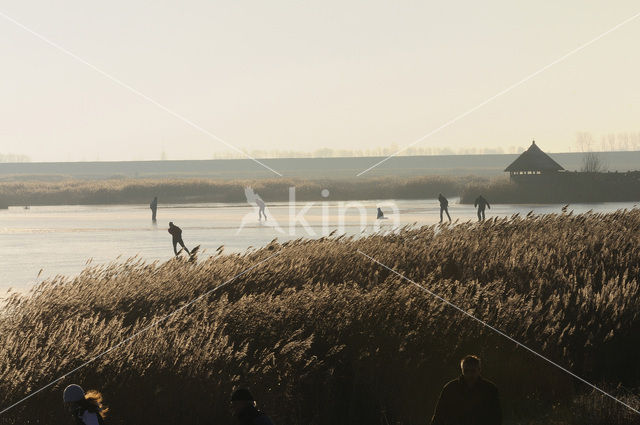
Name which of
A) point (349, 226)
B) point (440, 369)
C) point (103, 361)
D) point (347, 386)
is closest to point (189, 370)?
point (103, 361)

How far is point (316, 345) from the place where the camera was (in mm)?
12305

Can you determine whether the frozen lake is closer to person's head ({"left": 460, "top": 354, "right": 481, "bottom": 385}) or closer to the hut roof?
person's head ({"left": 460, "top": 354, "right": 481, "bottom": 385})

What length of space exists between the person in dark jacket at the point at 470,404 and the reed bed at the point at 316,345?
3.30 metres

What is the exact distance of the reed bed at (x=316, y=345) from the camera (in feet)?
35.1

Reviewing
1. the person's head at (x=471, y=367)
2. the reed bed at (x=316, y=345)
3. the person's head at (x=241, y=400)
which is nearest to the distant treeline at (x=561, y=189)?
the reed bed at (x=316, y=345)

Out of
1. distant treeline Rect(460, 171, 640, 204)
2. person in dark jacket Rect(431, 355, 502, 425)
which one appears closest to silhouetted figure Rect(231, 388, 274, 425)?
person in dark jacket Rect(431, 355, 502, 425)

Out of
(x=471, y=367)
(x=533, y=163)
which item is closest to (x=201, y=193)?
(x=533, y=163)

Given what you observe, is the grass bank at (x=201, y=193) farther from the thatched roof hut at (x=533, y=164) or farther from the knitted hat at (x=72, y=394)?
the knitted hat at (x=72, y=394)

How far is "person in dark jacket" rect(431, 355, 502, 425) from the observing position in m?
7.82

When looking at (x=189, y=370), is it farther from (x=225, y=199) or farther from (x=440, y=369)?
(x=225, y=199)

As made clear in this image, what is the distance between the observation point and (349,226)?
150ft

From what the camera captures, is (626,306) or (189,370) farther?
(626,306)

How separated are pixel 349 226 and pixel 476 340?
32.6 metres

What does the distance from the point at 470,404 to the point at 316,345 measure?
4661 millimetres
